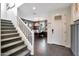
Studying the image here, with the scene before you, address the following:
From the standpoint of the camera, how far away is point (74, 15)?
2469 mm

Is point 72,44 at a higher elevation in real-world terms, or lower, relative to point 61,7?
lower

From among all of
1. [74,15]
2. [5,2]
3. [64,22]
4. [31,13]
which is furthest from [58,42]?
[5,2]

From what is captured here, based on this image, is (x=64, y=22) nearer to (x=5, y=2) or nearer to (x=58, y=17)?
(x=58, y=17)

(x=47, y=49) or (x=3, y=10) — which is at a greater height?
(x=3, y=10)

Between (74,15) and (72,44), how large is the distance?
0.60 m

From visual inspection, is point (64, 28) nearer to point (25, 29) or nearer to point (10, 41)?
point (25, 29)

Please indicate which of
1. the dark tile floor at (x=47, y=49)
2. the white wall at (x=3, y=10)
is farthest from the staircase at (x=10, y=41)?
the dark tile floor at (x=47, y=49)

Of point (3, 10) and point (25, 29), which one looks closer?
point (3, 10)

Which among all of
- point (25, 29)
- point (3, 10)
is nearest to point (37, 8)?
point (25, 29)

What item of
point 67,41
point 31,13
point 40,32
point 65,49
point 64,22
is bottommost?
point 65,49

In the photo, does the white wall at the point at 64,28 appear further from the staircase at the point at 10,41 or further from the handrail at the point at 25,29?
the staircase at the point at 10,41

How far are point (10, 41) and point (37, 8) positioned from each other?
2.79ft

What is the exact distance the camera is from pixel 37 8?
7.80 ft

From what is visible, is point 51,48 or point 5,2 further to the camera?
point 51,48
